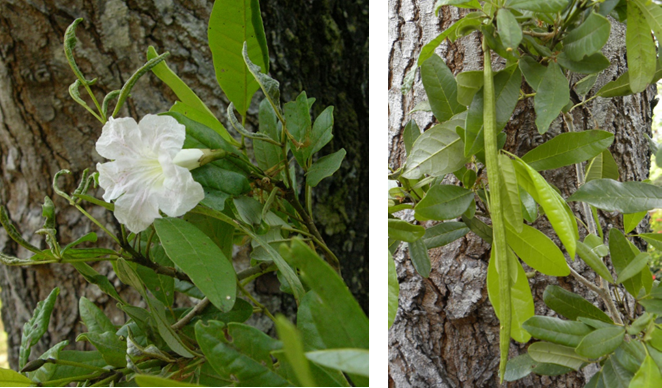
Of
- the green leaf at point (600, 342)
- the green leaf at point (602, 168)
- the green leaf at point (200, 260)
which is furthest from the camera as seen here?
the green leaf at point (602, 168)

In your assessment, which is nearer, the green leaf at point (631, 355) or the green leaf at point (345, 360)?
the green leaf at point (345, 360)

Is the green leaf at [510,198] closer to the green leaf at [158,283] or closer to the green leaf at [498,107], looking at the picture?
the green leaf at [498,107]

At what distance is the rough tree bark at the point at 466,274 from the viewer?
1.66 feet

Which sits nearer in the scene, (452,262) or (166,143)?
(166,143)

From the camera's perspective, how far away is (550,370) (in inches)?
16.3

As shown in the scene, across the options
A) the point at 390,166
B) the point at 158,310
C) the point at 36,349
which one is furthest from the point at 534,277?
the point at 36,349

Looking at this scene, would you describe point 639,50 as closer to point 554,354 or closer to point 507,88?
point 507,88

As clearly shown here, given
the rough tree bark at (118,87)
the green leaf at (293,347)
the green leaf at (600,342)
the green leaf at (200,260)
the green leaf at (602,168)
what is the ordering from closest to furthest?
the green leaf at (293,347) → the green leaf at (200,260) → the green leaf at (600,342) → the green leaf at (602,168) → the rough tree bark at (118,87)

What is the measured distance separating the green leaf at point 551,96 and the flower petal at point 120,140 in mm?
273

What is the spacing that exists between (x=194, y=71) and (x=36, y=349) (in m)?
0.49

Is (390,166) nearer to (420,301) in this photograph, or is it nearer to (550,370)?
(420,301)

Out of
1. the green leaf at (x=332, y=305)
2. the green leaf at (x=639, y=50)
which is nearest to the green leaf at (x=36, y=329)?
the green leaf at (x=332, y=305)

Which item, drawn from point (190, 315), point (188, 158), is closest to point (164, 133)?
point (188, 158)

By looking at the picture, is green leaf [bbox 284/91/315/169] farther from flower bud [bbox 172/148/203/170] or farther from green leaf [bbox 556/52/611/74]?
green leaf [bbox 556/52/611/74]
